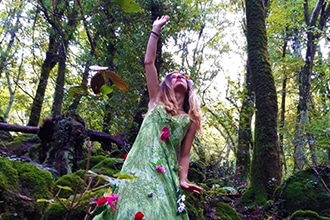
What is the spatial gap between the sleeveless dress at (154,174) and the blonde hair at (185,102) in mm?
66

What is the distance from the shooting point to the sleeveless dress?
2686 millimetres

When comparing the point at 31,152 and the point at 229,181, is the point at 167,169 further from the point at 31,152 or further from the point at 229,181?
the point at 229,181

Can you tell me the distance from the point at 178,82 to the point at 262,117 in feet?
→ 12.7

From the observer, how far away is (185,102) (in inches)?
140

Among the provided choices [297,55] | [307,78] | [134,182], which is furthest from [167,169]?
[297,55]

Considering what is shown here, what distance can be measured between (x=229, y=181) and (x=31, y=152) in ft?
15.2

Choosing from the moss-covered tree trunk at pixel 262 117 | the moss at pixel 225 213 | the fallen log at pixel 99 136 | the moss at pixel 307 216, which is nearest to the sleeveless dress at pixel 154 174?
the moss at pixel 225 213

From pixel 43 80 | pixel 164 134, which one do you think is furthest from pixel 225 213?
pixel 43 80

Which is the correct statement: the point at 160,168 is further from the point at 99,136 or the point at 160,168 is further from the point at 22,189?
the point at 99,136

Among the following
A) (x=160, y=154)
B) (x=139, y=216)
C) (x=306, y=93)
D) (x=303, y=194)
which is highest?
(x=306, y=93)

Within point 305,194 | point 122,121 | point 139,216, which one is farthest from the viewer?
point 122,121

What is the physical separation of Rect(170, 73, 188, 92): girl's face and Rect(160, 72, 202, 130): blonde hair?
0.03 m

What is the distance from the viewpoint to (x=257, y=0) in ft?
25.4

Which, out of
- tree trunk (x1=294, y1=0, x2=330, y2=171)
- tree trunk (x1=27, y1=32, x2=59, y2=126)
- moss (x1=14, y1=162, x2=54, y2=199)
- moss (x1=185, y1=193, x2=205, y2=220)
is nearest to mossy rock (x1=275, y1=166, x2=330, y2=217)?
moss (x1=185, y1=193, x2=205, y2=220)
